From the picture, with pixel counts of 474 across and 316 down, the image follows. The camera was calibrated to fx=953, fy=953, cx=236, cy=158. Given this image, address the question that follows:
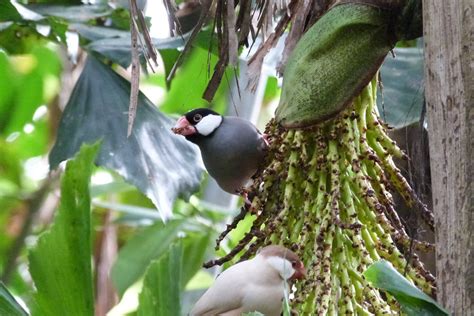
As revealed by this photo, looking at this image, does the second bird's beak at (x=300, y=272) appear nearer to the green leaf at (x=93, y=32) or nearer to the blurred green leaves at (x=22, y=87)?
the green leaf at (x=93, y=32)

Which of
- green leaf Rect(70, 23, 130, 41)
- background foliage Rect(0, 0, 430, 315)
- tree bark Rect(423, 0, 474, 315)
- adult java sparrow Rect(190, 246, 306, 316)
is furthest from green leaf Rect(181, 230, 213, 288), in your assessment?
tree bark Rect(423, 0, 474, 315)

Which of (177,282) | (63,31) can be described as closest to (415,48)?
(63,31)

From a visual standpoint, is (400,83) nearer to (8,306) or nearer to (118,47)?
(118,47)

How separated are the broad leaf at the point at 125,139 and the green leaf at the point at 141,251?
557 millimetres

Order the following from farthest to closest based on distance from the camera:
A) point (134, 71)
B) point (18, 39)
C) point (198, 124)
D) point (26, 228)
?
1. point (26, 228)
2. point (18, 39)
3. point (198, 124)
4. point (134, 71)

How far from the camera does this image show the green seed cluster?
104 centimetres

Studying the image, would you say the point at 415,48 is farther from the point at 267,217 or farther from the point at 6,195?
the point at 6,195

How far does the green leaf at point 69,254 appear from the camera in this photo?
109 cm

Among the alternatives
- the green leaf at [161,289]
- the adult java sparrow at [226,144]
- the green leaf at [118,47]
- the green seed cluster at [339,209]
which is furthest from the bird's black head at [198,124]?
the green leaf at [161,289]

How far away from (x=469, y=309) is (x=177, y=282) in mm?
372

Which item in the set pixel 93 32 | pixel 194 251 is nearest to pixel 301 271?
pixel 93 32

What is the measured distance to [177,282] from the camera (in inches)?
44.4

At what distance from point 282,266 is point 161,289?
154 millimetres

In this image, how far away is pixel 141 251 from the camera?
241 centimetres
